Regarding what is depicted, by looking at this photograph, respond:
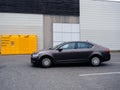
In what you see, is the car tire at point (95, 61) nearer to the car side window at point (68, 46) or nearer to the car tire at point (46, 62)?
the car side window at point (68, 46)

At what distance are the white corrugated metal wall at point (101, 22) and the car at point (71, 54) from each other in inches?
486

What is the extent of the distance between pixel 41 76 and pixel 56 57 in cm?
295

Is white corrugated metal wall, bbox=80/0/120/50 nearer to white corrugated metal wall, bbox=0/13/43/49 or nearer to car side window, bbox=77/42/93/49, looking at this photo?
white corrugated metal wall, bbox=0/13/43/49

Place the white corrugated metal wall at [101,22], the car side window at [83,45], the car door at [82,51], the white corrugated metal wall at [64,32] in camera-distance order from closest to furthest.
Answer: the car door at [82,51] < the car side window at [83,45] < the white corrugated metal wall at [64,32] < the white corrugated metal wall at [101,22]

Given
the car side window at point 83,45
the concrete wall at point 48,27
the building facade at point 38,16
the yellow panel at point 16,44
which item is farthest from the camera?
the concrete wall at point 48,27

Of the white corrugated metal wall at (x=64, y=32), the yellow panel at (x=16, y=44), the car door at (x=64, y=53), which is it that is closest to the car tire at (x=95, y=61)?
the car door at (x=64, y=53)

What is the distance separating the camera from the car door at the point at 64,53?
14414 millimetres

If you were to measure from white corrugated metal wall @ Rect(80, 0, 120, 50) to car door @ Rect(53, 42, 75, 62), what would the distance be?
12.8 metres

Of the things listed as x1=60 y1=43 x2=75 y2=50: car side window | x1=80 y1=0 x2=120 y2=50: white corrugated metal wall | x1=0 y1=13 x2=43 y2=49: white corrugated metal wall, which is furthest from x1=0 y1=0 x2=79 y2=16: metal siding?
x1=60 y1=43 x2=75 y2=50: car side window

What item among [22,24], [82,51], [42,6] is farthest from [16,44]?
[82,51]

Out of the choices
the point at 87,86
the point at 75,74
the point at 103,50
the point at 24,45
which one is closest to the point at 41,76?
the point at 75,74

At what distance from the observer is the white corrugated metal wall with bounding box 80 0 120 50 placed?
90.1ft

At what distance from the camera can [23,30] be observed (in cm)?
2519

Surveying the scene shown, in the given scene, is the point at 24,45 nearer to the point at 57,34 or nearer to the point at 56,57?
the point at 57,34
